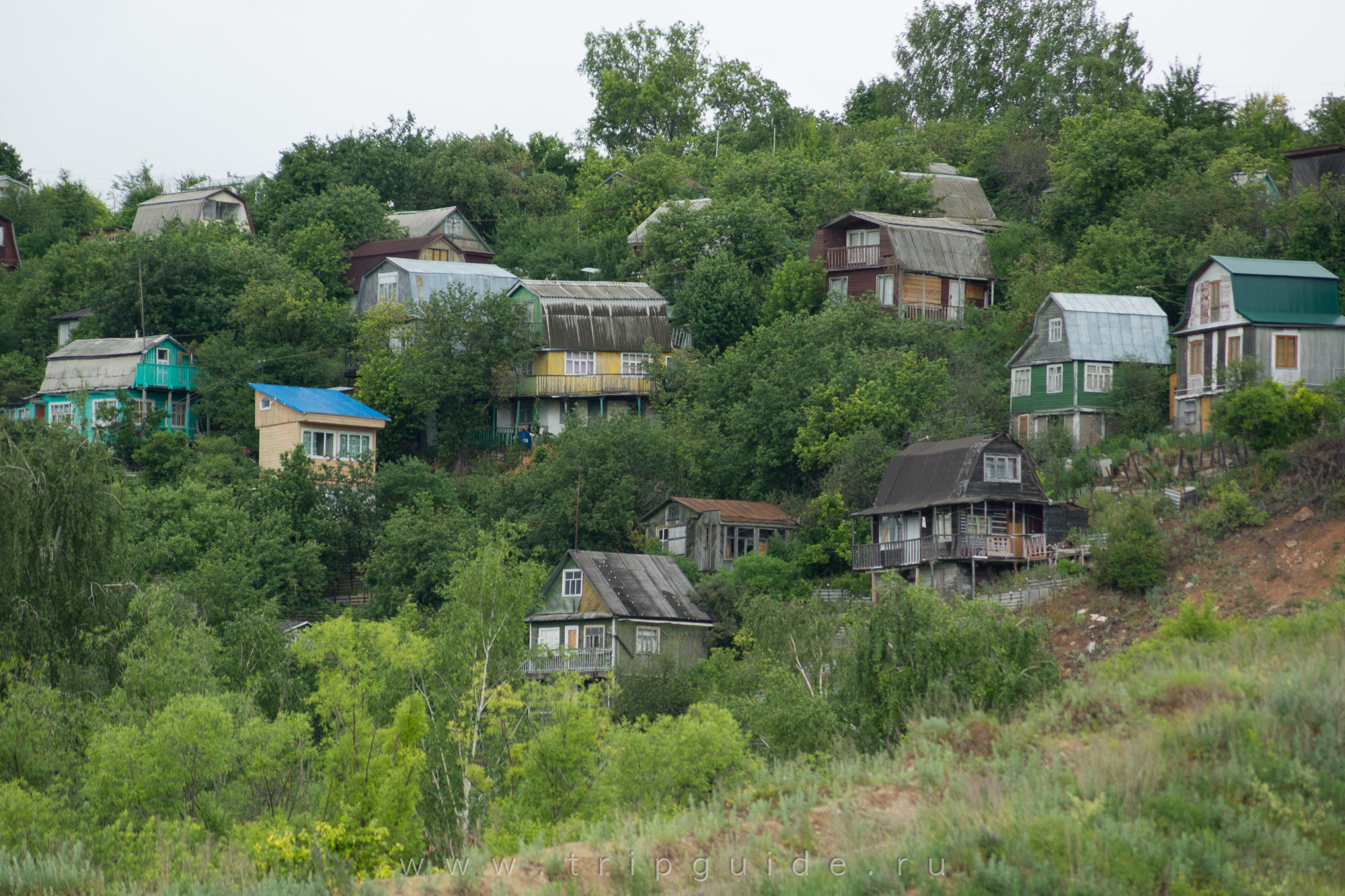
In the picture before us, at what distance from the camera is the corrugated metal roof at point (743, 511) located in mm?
51000

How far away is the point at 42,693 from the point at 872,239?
46.2 meters

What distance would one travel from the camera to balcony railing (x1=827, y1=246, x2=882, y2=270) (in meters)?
62.9

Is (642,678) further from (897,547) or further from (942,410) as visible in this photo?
(942,410)

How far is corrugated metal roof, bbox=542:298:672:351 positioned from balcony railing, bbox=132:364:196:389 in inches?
692

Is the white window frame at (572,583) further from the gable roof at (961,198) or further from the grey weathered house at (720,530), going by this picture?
the gable roof at (961,198)

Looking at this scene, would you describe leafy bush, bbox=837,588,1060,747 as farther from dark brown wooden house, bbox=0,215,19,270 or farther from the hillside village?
dark brown wooden house, bbox=0,215,19,270

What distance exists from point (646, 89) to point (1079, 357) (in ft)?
204

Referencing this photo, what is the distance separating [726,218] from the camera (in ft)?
228

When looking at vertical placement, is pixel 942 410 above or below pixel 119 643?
above


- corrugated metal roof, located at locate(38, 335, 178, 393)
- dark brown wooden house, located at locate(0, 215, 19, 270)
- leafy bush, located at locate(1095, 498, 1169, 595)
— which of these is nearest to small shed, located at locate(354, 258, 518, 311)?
corrugated metal roof, located at locate(38, 335, 178, 393)

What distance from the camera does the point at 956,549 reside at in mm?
45062

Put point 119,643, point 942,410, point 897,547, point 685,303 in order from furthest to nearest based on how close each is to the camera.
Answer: point 685,303, point 942,410, point 897,547, point 119,643

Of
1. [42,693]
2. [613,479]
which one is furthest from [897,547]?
[42,693]

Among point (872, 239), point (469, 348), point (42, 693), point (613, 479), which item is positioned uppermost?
point (872, 239)
